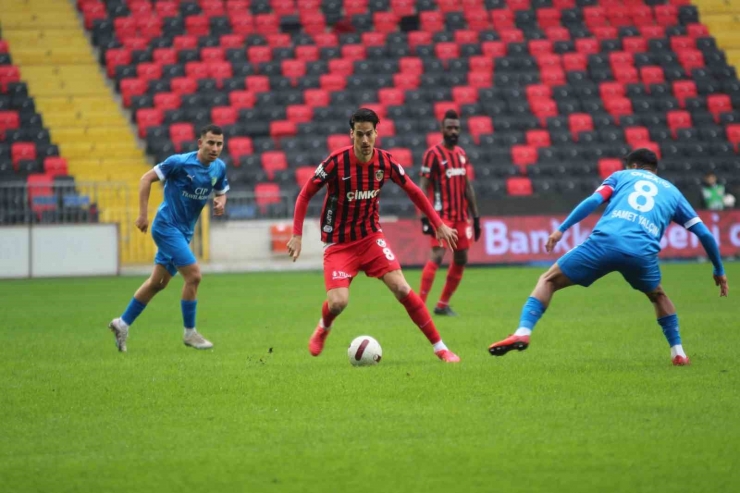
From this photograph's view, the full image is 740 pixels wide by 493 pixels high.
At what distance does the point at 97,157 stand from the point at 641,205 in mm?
20456

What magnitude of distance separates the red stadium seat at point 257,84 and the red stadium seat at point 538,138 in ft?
23.3

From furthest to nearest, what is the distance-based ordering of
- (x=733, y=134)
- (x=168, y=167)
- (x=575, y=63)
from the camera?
(x=575, y=63) → (x=733, y=134) → (x=168, y=167)

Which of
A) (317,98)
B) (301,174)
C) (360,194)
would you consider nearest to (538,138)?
(317,98)

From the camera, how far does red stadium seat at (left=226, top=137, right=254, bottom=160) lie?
25.5m

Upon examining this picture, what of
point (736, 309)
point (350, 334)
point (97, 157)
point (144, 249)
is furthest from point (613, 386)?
point (97, 157)

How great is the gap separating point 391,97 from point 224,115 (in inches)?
177

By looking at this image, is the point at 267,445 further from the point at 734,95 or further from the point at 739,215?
the point at 734,95

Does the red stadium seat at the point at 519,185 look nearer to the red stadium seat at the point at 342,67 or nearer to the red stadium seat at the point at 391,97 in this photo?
the red stadium seat at the point at 391,97

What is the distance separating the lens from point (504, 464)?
465 centimetres

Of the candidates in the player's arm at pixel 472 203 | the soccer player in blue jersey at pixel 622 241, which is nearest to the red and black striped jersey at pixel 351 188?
the soccer player in blue jersey at pixel 622 241

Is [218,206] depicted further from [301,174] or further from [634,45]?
[634,45]

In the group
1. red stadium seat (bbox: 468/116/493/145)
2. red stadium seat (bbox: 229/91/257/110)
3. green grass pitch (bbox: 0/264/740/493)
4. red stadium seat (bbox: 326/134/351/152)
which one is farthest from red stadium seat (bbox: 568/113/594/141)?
green grass pitch (bbox: 0/264/740/493)

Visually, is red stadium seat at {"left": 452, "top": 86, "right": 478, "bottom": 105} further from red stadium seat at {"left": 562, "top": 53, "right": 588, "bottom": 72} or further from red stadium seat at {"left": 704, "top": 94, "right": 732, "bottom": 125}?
red stadium seat at {"left": 704, "top": 94, "right": 732, "bottom": 125}

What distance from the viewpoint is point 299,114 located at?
26672 millimetres
